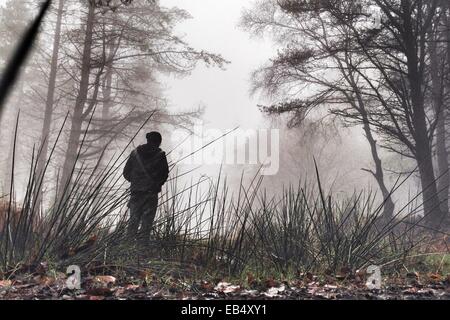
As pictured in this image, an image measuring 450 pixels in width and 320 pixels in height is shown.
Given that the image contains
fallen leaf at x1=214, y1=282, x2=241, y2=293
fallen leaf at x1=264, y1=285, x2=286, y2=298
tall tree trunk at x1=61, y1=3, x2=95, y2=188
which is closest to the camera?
fallen leaf at x1=264, y1=285, x2=286, y2=298

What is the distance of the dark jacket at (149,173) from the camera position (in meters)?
6.15

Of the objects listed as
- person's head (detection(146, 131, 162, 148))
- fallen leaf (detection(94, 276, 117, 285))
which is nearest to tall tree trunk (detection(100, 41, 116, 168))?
person's head (detection(146, 131, 162, 148))

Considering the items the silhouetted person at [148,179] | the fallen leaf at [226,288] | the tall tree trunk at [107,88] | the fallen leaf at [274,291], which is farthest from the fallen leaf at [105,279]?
the tall tree trunk at [107,88]

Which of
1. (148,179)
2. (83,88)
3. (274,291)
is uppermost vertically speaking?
(83,88)

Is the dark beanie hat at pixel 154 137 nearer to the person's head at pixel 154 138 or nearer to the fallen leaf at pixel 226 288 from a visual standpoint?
the person's head at pixel 154 138

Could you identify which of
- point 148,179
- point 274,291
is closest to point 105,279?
point 274,291

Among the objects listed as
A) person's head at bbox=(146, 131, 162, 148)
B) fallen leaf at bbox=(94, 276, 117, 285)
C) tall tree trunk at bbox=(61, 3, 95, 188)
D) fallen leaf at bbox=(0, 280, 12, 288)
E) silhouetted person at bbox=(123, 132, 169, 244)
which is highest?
tall tree trunk at bbox=(61, 3, 95, 188)

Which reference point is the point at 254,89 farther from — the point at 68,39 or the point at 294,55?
the point at 68,39

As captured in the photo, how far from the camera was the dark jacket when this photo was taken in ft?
20.2

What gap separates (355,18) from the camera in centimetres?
1223

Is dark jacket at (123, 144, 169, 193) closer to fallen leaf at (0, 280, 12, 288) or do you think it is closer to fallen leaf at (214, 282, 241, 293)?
fallen leaf at (214, 282, 241, 293)

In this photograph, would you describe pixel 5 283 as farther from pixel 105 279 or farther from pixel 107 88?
pixel 107 88

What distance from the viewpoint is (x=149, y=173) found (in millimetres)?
6203
